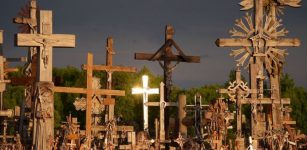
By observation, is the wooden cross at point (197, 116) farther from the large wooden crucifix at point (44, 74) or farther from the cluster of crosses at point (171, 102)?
the large wooden crucifix at point (44, 74)

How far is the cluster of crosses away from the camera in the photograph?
19.1 meters

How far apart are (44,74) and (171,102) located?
751 centimetres

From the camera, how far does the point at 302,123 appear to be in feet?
150

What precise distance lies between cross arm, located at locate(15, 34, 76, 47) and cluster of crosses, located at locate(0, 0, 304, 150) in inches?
0.9

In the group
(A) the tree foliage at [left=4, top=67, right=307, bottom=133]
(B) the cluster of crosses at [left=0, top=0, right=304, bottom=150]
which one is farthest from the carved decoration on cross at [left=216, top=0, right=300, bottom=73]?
(A) the tree foliage at [left=4, top=67, right=307, bottom=133]

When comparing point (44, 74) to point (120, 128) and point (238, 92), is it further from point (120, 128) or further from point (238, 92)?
point (120, 128)

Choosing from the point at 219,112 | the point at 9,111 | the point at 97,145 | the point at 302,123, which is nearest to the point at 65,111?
the point at 302,123

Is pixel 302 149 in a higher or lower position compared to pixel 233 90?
lower

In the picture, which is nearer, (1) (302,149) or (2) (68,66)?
(1) (302,149)

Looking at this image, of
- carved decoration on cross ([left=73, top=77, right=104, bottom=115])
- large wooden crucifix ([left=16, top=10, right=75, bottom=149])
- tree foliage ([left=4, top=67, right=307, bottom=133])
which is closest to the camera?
large wooden crucifix ([left=16, top=10, right=75, bottom=149])

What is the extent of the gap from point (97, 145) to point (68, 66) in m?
37.8

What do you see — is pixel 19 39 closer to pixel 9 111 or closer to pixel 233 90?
pixel 233 90

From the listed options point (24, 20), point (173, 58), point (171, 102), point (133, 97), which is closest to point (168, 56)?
point (173, 58)

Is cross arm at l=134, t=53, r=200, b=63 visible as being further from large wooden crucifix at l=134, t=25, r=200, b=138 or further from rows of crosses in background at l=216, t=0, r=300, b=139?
rows of crosses in background at l=216, t=0, r=300, b=139
